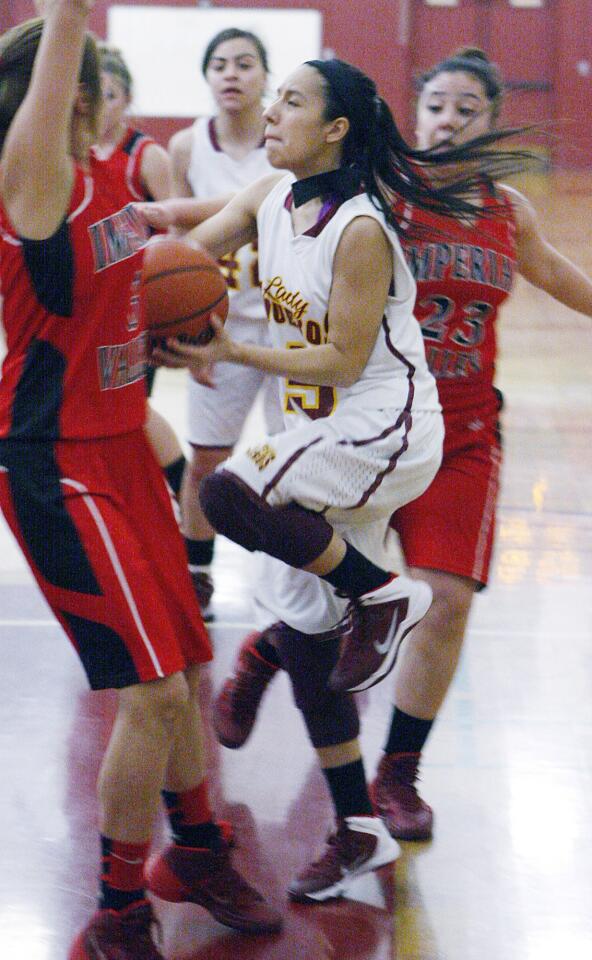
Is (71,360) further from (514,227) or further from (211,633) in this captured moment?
(211,633)

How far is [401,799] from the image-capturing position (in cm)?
270

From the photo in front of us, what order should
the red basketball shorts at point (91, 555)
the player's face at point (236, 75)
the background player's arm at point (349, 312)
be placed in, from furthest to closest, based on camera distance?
the player's face at point (236, 75), the background player's arm at point (349, 312), the red basketball shorts at point (91, 555)

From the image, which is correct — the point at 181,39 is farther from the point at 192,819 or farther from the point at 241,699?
the point at 192,819

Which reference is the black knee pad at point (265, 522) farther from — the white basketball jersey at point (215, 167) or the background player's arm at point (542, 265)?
the white basketball jersey at point (215, 167)

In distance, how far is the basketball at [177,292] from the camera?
2154 mm

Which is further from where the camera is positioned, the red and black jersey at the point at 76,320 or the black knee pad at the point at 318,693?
the black knee pad at the point at 318,693

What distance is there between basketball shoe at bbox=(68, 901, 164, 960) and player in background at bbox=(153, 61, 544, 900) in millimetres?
384

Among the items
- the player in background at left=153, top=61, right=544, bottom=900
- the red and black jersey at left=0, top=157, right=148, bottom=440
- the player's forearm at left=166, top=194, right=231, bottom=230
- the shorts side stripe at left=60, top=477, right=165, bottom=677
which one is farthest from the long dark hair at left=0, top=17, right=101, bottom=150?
the player's forearm at left=166, top=194, right=231, bottom=230

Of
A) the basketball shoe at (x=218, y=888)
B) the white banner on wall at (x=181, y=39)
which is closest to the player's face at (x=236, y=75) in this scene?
the basketball shoe at (x=218, y=888)

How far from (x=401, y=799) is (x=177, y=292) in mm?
1189

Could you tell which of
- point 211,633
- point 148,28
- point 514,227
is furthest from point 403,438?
point 148,28

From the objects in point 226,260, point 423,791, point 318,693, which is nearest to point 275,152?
point 318,693

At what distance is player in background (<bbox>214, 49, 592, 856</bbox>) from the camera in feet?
8.70

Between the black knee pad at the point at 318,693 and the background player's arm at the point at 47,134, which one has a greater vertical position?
the background player's arm at the point at 47,134
